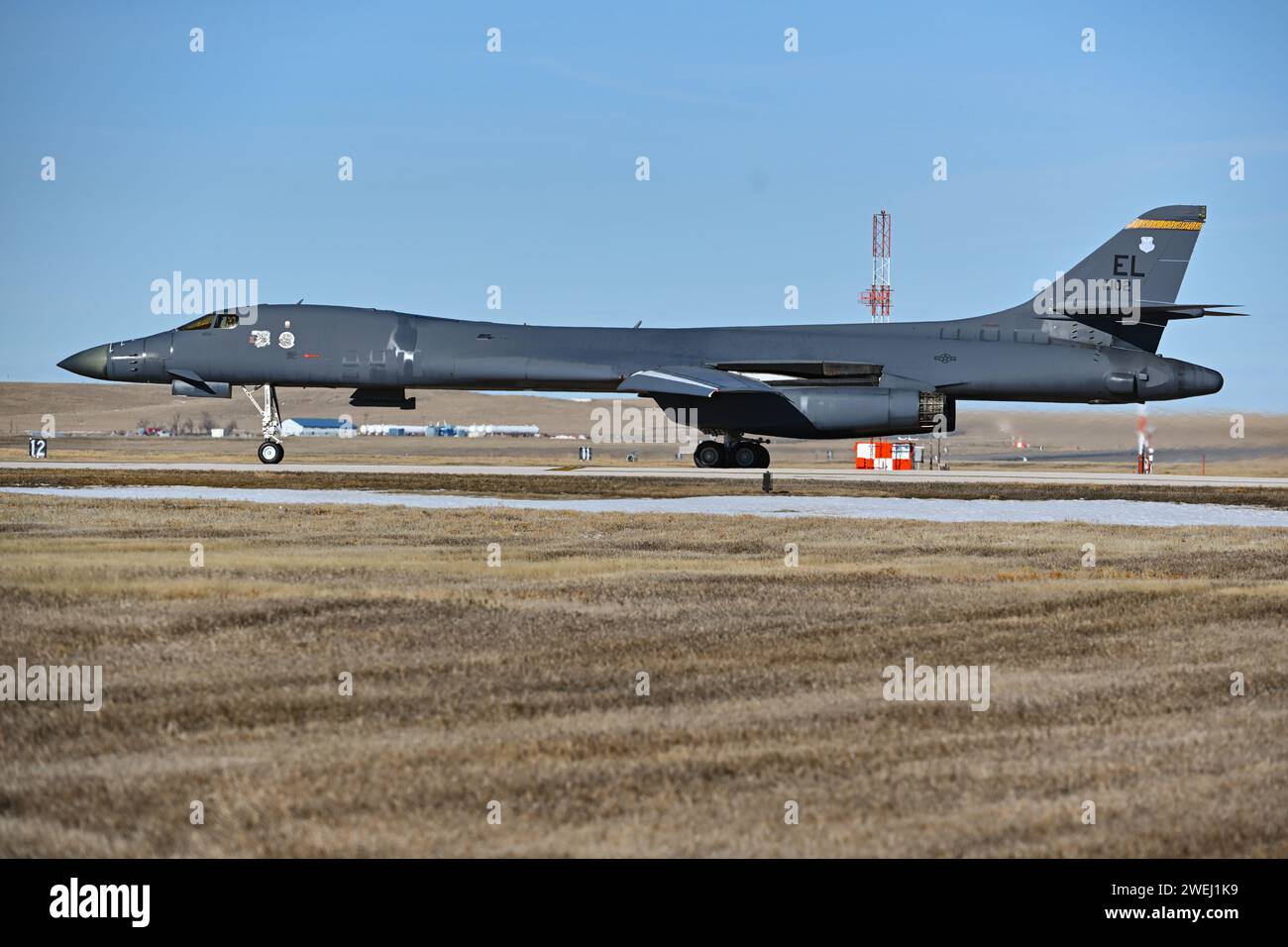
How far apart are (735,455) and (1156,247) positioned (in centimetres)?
1139

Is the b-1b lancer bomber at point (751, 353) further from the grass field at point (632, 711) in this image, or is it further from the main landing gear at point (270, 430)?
the grass field at point (632, 711)

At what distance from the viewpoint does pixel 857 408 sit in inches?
1276

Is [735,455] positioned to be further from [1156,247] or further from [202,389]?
[202,389]

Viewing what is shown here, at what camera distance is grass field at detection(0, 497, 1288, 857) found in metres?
Result: 5.04

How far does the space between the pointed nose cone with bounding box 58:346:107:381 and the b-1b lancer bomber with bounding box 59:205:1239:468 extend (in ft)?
0.15

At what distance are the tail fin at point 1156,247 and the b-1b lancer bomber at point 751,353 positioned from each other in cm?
3

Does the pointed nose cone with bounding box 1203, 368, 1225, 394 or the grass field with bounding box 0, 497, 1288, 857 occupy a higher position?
the pointed nose cone with bounding box 1203, 368, 1225, 394

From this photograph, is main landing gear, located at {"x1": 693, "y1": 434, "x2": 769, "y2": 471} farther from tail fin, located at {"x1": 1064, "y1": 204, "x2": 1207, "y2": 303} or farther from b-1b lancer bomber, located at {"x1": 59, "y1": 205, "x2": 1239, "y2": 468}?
tail fin, located at {"x1": 1064, "y1": 204, "x2": 1207, "y2": 303}

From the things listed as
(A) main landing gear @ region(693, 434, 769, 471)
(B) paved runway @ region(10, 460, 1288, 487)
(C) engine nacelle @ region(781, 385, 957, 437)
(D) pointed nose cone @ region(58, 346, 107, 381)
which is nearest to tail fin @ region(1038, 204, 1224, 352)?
(B) paved runway @ region(10, 460, 1288, 487)

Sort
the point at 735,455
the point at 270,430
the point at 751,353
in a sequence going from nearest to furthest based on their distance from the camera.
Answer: the point at 751,353, the point at 735,455, the point at 270,430

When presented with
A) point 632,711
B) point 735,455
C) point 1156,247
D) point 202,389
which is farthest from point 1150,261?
point 632,711

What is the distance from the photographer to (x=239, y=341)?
112ft
